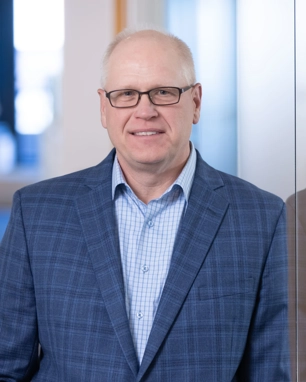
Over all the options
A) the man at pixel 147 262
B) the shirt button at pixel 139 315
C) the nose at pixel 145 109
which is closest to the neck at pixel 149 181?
the man at pixel 147 262

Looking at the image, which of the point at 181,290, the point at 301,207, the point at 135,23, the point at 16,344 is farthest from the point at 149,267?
the point at 135,23

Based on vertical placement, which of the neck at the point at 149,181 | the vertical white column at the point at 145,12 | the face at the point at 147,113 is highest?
the vertical white column at the point at 145,12

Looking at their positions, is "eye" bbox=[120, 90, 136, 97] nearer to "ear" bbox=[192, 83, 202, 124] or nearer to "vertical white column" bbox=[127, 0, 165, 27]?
"ear" bbox=[192, 83, 202, 124]

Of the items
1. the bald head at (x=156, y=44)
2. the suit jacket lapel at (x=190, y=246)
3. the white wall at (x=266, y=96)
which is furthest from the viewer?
the white wall at (x=266, y=96)

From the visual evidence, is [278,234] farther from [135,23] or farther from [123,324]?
[135,23]

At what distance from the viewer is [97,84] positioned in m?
1.58

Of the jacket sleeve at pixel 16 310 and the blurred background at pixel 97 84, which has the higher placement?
the blurred background at pixel 97 84

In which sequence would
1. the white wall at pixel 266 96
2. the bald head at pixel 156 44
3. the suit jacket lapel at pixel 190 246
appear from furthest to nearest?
the white wall at pixel 266 96 < the bald head at pixel 156 44 < the suit jacket lapel at pixel 190 246

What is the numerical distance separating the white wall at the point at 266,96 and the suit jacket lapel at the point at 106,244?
15.3 inches

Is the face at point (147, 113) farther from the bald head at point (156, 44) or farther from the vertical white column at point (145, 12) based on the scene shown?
the vertical white column at point (145, 12)

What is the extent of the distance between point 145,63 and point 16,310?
0.54 meters

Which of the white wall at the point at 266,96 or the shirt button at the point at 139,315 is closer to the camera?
the shirt button at the point at 139,315

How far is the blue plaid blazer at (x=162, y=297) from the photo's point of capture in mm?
1147

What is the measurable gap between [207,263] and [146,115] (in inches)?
12.0
